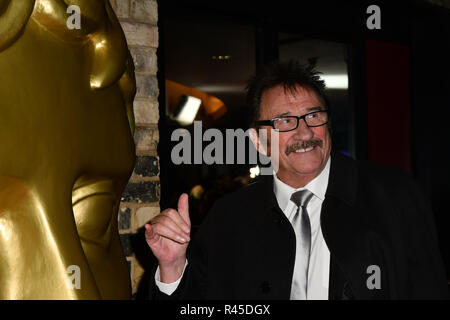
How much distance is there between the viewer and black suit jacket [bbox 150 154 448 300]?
1507 millimetres

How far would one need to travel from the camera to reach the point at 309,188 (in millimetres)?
1674

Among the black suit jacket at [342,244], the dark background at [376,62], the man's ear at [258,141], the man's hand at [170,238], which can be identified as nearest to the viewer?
the man's hand at [170,238]

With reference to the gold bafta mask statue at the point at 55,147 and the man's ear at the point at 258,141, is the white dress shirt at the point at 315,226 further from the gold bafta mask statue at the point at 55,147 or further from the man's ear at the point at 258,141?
the gold bafta mask statue at the point at 55,147

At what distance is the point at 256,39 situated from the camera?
289 cm

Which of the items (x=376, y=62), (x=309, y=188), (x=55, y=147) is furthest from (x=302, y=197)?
(x=376, y=62)

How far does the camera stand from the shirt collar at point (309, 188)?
1.67m

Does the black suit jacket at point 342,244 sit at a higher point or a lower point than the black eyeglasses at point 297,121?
lower

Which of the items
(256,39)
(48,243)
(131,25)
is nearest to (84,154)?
(48,243)

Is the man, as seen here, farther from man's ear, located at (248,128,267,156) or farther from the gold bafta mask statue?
the gold bafta mask statue

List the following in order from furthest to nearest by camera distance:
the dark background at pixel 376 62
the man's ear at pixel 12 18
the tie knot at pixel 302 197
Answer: the dark background at pixel 376 62
the tie knot at pixel 302 197
the man's ear at pixel 12 18

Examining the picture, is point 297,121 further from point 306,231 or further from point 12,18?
point 12,18

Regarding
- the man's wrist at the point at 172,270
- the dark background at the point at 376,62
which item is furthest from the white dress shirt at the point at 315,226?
the dark background at the point at 376,62

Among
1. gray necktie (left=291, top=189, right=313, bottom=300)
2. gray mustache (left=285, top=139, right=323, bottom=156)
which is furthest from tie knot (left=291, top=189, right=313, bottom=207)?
gray mustache (left=285, top=139, right=323, bottom=156)

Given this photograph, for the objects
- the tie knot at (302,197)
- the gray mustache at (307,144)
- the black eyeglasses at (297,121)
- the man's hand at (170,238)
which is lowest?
the man's hand at (170,238)
